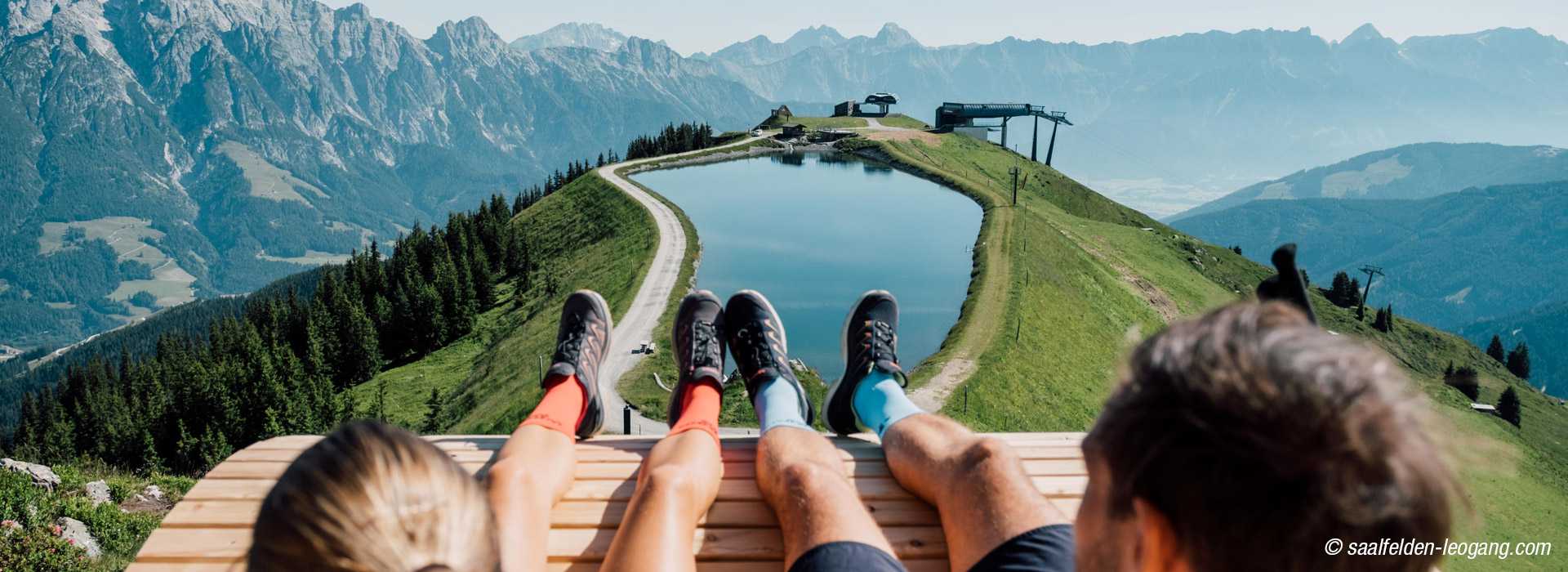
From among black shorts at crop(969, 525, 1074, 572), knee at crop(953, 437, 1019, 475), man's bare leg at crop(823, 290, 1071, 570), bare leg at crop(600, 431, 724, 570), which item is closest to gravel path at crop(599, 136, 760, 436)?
man's bare leg at crop(823, 290, 1071, 570)

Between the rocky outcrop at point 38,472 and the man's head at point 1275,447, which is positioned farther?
the rocky outcrop at point 38,472

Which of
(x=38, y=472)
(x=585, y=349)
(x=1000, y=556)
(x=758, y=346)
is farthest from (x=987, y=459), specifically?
(x=38, y=472)

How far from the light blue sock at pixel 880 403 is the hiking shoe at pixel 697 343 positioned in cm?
99

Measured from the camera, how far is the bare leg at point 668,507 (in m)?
3.42

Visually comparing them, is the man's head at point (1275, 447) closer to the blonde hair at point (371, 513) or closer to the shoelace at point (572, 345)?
the blonde hair at point (371, 513)

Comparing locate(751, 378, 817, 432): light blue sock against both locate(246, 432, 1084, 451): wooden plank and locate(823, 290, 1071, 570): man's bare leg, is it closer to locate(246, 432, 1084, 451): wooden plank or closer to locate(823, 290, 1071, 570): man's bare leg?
locate(246, 432, 1084, 451): wooden plank

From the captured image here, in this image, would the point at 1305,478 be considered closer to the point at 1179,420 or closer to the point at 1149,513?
the point at 1179,420

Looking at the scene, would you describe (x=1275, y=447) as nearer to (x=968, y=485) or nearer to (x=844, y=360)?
(x=968, y=485)

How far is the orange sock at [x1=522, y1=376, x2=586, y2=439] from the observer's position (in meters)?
5.03

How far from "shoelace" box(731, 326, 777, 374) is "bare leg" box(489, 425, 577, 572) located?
1.84 meters

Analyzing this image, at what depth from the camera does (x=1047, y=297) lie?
98.1 ft

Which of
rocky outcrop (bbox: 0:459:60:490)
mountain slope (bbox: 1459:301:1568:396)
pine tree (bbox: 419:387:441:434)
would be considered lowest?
mountain slope (bbox: 1459:301:1568:396)

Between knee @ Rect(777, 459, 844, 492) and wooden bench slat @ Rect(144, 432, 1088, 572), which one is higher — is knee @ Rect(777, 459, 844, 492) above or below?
above

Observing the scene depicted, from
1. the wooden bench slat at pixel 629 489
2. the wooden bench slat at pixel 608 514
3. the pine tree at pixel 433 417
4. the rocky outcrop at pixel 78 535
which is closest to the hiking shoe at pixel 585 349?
the wooden bench slat at pixel 629 489
